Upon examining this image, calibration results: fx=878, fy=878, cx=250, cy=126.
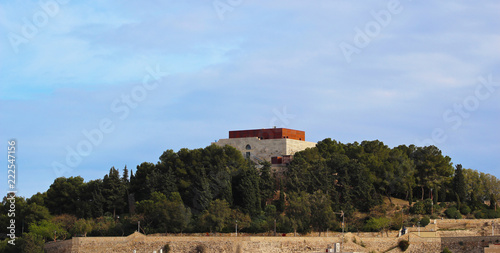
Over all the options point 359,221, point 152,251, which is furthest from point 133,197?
point 359,221

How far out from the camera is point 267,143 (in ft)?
317

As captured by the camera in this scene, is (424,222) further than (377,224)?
Yes

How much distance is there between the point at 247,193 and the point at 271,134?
61.3 ft

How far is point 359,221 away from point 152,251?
1937cm

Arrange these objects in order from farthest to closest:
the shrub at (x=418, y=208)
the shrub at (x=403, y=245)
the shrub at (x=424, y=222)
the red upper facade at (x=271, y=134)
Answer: the red upper facade at (x=271, y=134) < the shrub at (x=418, y=208) < the shrub at (x=424, y=222) < the shrub at (x=403, y=245)

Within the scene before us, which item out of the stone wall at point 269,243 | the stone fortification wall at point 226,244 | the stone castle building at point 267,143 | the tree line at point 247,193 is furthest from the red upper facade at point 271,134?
the stone fortification wall at point 226,244

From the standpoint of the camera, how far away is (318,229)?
75.6 meters

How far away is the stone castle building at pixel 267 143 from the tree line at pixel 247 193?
16.3 feet

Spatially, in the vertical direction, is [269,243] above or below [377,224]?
below

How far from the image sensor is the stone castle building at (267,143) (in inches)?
3770

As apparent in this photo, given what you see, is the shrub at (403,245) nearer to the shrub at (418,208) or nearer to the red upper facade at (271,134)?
the shrub at (418,208)

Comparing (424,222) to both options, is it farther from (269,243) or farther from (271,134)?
(271,134)

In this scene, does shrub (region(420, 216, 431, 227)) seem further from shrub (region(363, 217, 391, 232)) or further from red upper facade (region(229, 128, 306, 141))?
red upper facade (region(229, 128, 306, 141))

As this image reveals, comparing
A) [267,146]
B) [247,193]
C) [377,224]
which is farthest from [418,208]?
[267,146]
